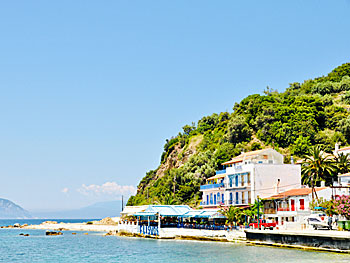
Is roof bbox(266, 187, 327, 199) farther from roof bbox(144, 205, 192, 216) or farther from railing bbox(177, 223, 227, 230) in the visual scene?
roof bbox(144, 205, 192, 216)

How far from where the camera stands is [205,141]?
12262 cm

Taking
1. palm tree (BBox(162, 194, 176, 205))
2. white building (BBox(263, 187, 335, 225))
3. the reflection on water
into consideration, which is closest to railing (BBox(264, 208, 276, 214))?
white building (BBox(263, 187, 335, 225))

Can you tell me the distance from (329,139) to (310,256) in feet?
202

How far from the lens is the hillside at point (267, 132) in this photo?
9769 centimetres

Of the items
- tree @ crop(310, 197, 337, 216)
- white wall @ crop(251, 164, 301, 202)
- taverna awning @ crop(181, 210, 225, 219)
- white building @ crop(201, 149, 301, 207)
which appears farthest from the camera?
white building @ crop(201, 149, 301, 207)

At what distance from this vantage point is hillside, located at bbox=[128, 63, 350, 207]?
320ft

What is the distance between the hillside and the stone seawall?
145 ft

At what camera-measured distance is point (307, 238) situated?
43875 mm

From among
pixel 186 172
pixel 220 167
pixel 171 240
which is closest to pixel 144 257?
pixel 171 240

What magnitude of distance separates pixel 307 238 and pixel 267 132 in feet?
197

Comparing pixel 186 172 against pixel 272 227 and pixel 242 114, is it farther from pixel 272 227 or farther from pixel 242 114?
pixel 272 227

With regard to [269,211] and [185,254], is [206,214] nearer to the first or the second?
[269,211]

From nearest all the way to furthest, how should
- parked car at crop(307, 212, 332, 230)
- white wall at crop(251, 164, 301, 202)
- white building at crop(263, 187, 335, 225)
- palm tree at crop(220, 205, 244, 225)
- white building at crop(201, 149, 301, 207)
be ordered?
parked car at crop(307, 212, 332, 230)
white building at crop(263, 187, 335, 225)
palm tree at crop(220, 205, 244, 225)
white wall at crop(251, 164, 301, 202)
white building at crop(201, 149, 301, 207)

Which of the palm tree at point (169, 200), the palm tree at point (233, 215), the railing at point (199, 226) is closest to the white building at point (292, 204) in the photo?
the palm tree at point (233, 215)
